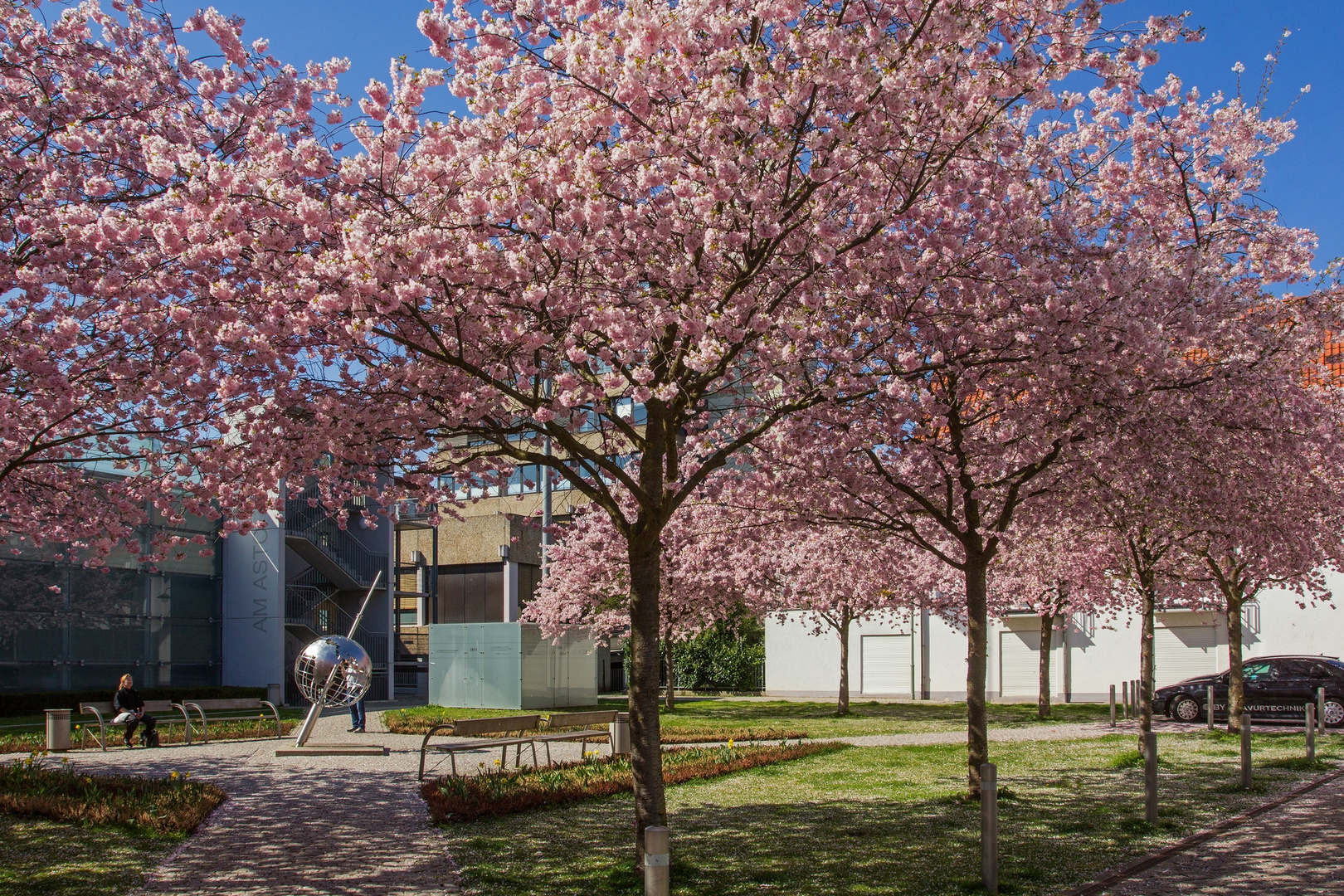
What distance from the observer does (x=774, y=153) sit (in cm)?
746

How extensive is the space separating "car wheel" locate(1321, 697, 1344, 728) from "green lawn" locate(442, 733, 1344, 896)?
871 centimetres

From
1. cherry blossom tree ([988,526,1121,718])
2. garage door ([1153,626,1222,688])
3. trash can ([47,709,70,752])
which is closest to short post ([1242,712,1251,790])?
cherry blossom tree ([988,526,1121,718])

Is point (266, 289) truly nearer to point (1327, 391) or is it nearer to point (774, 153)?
point (774, 153)

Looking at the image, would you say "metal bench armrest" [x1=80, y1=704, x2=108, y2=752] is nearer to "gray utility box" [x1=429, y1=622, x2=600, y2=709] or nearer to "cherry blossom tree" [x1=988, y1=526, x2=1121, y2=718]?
"gray utility box" [x1=429, y1=622, x2=600, y2=709]

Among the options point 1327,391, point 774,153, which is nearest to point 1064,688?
point 1327,391

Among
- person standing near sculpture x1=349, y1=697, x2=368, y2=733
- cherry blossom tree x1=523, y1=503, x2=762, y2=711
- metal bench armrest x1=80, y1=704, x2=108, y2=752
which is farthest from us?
cherry blossom tree x1=523, y1=503, x2=762, y2=711

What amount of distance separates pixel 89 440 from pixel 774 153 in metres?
10.2

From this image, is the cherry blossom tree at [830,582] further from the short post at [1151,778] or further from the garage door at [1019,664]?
the short post at [1151,778]

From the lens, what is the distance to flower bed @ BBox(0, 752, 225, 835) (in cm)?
1055

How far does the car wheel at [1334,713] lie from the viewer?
74.4 ft

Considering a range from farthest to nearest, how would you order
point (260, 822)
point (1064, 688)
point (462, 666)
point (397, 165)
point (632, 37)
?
point (1064, 688)
point (462, 666)
point (260, 822)
point (397, 165)
point (632, 37)

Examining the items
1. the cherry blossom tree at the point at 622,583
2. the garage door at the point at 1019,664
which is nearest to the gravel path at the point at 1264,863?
the cherry blossom tree at the point at 622,583

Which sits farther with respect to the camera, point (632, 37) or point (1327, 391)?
point (1327, 391)

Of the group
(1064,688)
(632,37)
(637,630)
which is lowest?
(1064,688)
